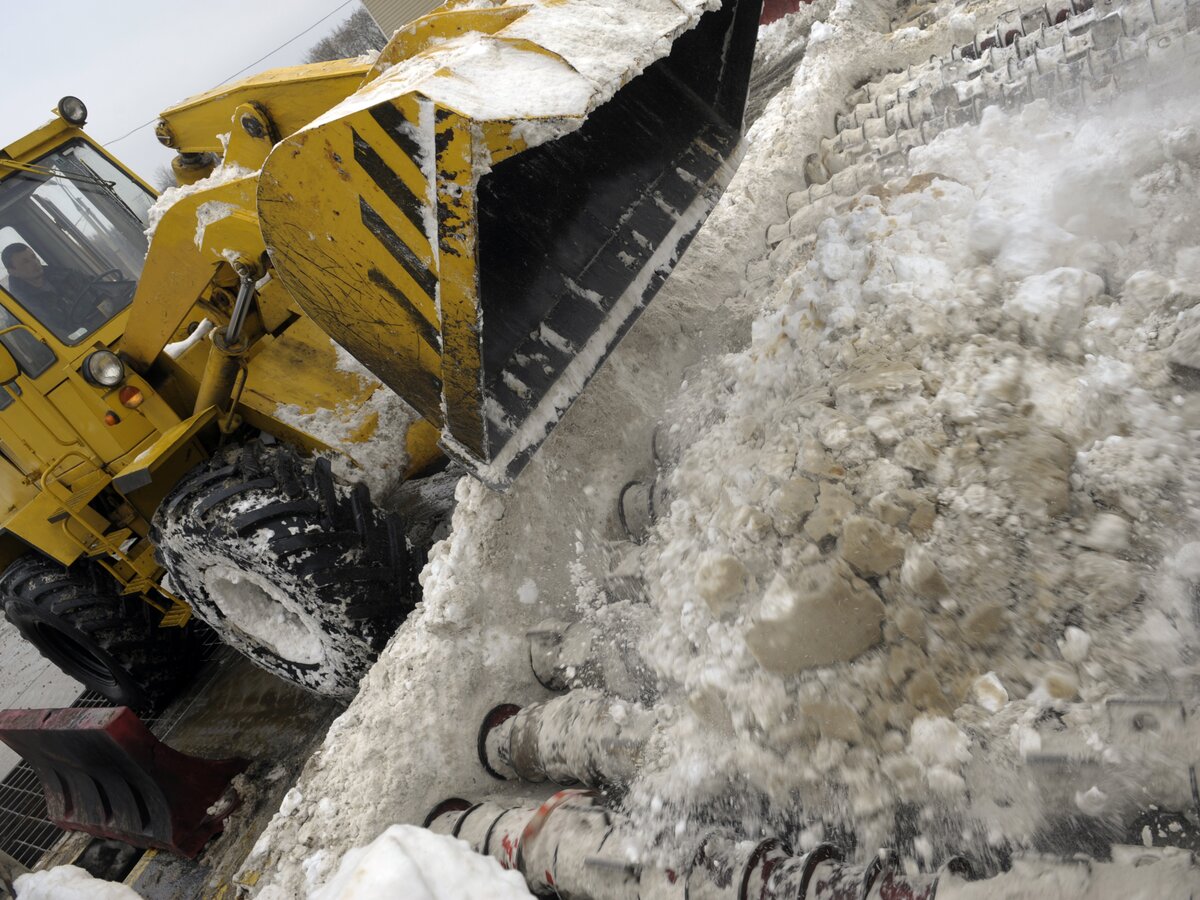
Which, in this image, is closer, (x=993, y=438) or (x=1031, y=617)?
(x=1031, y=617)

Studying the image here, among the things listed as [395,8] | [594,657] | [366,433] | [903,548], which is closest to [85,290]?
[366,433]

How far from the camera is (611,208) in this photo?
8.43 feet

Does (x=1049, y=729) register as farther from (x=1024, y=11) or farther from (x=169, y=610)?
(x=169, y=610)

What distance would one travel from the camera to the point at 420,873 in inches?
54.3

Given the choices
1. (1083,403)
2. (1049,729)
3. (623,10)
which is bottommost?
(1049,729)

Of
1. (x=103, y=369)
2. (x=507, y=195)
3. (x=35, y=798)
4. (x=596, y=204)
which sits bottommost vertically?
(x=35, y=798)

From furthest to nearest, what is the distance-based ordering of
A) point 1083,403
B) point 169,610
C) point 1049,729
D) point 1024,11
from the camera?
point 169,610, point 1024,11, point 1083,403, point 1049,729

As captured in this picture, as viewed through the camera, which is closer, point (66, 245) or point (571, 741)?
point (571, 741)

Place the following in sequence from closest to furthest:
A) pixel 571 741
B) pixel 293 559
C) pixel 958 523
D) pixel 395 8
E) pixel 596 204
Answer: pixel 958 523 < pixel 571 741 < pixel 596 204 < pixel 293 559 < pixel 395 8

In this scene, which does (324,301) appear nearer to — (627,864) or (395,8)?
(627,864)

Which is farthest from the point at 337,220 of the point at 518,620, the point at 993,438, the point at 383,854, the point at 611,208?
the point at 993,438

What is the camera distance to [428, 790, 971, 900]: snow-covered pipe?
124 cm

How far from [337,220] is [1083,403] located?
1.82 meters

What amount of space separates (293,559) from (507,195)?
1536 mm
